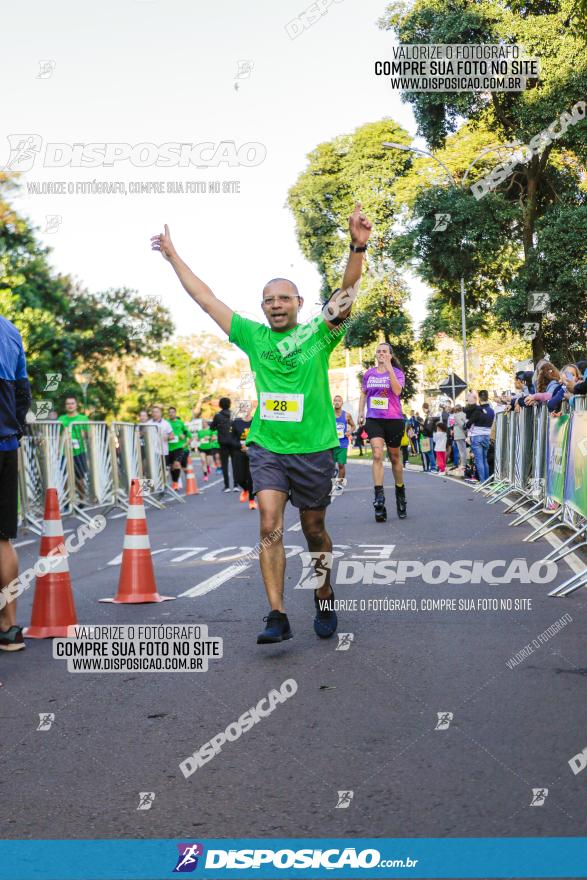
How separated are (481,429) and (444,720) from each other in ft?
58.0

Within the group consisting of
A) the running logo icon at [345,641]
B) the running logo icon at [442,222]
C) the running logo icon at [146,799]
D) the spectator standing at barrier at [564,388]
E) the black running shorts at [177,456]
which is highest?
the running logo icon at [442,222]

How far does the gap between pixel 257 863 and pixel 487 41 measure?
88.8 ft

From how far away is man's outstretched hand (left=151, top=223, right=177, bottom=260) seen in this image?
6430 millimetres

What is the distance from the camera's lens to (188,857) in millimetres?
3086

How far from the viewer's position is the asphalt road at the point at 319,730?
3379 millimetres

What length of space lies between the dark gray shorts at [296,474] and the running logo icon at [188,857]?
123 inches

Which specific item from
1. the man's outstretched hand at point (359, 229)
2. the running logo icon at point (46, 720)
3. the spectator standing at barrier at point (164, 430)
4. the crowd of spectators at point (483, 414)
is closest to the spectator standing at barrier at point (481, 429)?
the crowd of spectators at point (483, 414)

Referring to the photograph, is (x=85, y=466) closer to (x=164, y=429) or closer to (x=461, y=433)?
(x=164, y=429)

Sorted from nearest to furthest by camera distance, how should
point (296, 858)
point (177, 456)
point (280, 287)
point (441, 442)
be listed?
point (296, 858)
point (280, 287)
point (177, 456)
point (441, 442)

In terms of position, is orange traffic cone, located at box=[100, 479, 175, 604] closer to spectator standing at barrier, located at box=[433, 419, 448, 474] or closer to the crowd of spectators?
the crowd of spectators

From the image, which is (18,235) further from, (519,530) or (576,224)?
(519,530)

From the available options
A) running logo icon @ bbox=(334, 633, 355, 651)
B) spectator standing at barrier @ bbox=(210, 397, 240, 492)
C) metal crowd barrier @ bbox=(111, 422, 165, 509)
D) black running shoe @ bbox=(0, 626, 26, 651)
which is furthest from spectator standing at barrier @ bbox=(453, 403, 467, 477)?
black running shoe @ bbox=(0, 626, 26, 651)

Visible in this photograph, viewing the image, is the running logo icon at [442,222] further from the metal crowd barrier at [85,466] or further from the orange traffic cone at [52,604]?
the orange traffic cone at [52,604]

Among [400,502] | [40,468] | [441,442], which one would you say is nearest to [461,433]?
[441,442]
